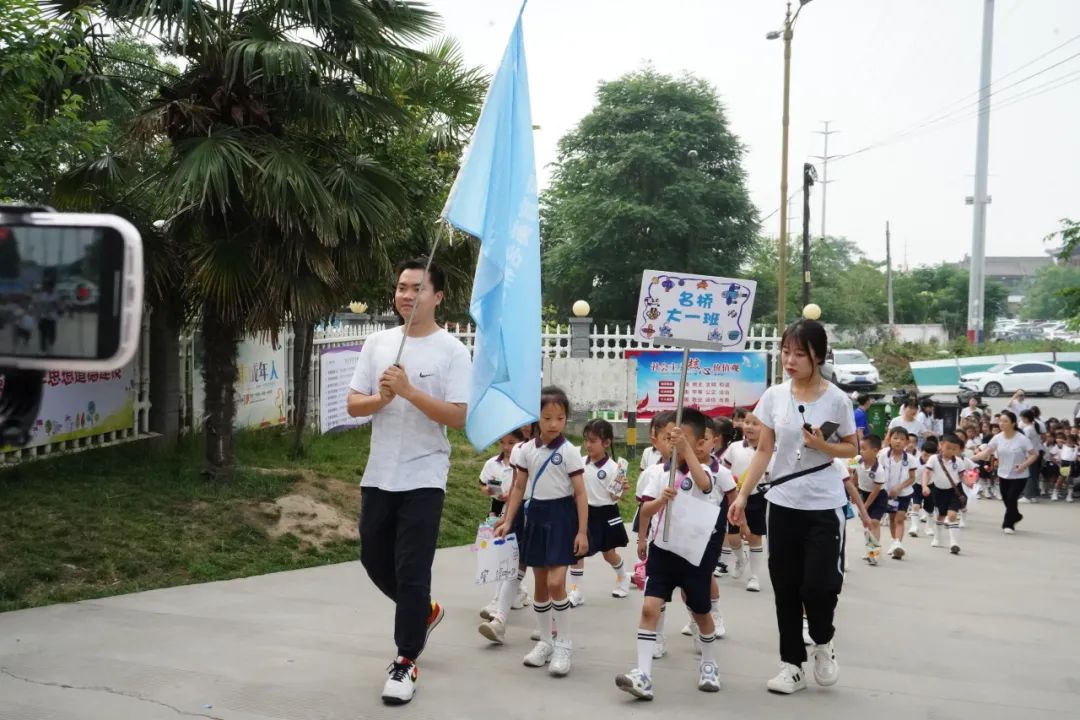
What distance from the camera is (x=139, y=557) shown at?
7.64 metres

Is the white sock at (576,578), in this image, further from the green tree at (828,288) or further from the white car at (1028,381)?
the green tree at (828,288)

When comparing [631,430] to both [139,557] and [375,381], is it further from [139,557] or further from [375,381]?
[375,381]

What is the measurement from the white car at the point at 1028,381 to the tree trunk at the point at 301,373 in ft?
96.1

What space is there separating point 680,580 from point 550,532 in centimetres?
77

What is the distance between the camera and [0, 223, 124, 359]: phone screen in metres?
2.32

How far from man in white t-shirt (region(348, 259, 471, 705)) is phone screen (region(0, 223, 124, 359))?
2.49 metres

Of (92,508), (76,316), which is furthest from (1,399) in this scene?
(92,508)

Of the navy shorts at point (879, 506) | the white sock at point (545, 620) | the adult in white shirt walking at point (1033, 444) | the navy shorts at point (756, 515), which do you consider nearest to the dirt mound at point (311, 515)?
the navy shorts at point (756, 515)

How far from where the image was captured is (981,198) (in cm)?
4281

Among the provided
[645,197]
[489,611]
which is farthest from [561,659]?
[645,197]

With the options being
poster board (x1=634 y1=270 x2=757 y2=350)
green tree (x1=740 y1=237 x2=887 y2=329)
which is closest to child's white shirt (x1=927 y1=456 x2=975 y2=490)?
poster board (x1=634 y1=270 x2=757 y2=350)

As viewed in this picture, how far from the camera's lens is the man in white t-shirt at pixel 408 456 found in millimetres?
4961

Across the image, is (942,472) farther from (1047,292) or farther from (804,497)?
(1047,292)

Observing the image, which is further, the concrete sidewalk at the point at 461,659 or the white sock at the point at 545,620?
the white sock at the point at 545,620
